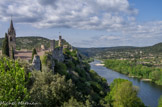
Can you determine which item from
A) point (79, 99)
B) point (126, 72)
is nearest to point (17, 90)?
point (79, 99)

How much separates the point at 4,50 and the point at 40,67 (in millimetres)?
15277

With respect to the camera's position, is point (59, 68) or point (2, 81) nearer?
point (2, 81)

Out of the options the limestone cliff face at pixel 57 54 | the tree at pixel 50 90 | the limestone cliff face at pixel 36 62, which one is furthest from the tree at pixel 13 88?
the limestone cliff face at pixel 57 54

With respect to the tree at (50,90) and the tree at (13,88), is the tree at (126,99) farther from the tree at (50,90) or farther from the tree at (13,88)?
the tree at (13,88)

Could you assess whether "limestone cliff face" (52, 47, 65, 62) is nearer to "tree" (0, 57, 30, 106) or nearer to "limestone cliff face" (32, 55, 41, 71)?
"limestone cliff face" (32, 55, 41, 71)

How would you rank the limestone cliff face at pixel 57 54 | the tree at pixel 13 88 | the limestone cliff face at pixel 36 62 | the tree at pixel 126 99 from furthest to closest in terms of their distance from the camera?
the limestone cliff face at pixel 57 54 < the tree at pixel 126 99 < the limestone cliff face at pixel 36 62 < the tree at pixel 13 88

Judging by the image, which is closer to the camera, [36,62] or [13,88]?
[13,88]

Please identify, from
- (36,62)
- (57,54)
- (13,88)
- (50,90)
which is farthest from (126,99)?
(13,88)

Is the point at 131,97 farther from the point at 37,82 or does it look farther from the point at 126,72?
the point at 126,72

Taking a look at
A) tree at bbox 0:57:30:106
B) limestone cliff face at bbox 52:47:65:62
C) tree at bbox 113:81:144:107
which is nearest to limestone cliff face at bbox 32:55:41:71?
limestone cliff face at bbox 52:47:65:62

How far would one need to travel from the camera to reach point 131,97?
31.3 m

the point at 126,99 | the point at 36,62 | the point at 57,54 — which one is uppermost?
the point at 57,54

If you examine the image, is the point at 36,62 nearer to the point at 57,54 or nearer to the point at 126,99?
the point at 57,54

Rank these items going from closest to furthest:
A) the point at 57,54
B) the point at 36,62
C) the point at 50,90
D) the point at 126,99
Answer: the point at 50,90
the point at 36,62
the point at 126,99
the point at 57,54
